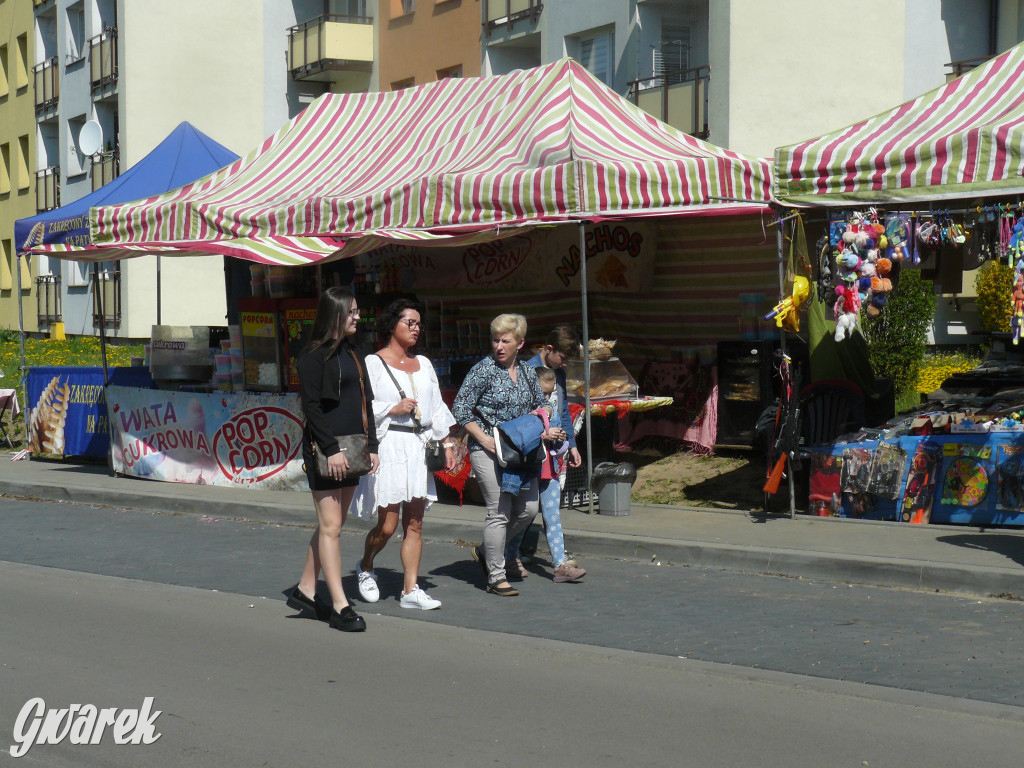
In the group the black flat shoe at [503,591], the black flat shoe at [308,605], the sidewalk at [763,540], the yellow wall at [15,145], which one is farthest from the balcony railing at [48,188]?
the black flat shoe at [308,605]

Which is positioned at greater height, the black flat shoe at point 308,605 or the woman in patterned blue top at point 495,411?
the woman in patterned blue top at point 495,411

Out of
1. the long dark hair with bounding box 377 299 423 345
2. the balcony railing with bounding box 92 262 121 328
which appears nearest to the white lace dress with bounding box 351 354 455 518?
the long dark hair with bounding box 377 299 423 345

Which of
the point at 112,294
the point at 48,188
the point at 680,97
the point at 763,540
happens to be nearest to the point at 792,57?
the point at 680,97

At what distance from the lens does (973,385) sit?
11.3 m

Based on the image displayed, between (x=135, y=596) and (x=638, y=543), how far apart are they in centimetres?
359

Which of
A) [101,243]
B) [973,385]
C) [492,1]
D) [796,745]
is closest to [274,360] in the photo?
[101,243]

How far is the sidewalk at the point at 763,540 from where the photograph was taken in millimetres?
8031

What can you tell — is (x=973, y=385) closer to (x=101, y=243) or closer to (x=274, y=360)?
(x=274, y=360)

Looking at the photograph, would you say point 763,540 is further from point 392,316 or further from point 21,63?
point 21,63

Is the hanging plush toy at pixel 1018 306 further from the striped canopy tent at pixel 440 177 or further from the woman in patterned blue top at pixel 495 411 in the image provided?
the woman in patterned blue top at pixel 495 411

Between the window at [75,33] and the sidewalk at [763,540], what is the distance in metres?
28.1

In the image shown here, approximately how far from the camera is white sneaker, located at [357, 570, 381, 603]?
7.64m

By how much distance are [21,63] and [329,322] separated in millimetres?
38433

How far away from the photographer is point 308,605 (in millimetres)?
7207
